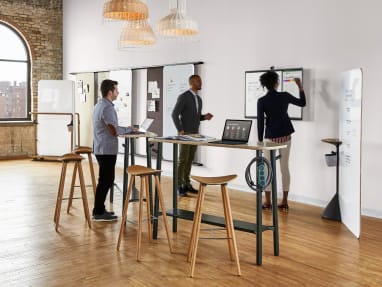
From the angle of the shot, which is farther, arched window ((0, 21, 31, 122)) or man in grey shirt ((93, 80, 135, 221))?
arched window ((0, 21, 31, 122))

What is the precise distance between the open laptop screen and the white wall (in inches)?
81.9

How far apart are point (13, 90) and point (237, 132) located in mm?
8155

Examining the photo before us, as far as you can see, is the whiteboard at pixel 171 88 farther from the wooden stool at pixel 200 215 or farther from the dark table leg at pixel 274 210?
the wooden stool at pixel 200 215

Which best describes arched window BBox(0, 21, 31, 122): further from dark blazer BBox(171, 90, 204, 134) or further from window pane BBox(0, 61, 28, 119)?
dark blazer BBox(171, 90, 204, 134)

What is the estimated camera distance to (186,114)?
21.7ft

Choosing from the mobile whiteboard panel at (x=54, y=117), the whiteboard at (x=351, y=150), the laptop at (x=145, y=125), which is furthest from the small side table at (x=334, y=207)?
the mobile whiteboard panel at (x=54, y=117)

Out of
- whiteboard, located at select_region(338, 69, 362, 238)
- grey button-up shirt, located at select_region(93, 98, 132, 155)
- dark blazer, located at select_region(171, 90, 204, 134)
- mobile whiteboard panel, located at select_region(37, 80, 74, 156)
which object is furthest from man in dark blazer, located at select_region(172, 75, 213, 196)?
mobile whiteboard panel, located at select_region(37, 80, 74, 156)

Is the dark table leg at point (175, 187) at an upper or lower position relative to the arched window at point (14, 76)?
lower

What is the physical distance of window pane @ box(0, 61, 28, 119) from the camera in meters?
10.8

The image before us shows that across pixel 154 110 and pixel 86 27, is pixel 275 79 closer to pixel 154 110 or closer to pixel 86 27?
pixel 154 110

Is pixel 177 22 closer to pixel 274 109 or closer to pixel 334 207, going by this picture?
pixel 274 109

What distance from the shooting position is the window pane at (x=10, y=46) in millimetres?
10703

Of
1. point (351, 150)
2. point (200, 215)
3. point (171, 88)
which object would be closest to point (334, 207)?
point (351, 150)

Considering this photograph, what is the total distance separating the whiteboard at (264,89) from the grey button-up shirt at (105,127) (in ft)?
7.78
